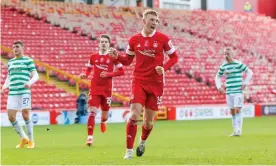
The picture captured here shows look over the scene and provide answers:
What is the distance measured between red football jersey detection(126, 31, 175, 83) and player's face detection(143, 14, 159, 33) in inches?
4.9

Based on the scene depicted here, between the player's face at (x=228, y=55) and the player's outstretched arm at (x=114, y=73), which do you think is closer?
the player's outstretched arm at (x=114, y=73)

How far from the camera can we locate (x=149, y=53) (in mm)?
10102

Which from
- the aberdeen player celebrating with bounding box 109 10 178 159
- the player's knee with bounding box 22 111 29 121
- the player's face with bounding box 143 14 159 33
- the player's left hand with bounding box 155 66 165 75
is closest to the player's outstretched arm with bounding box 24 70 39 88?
the player's knee with bounding box 22 111 29 121

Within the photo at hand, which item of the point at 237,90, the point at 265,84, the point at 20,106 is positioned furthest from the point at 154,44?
the point at 265,84

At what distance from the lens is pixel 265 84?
3653cm

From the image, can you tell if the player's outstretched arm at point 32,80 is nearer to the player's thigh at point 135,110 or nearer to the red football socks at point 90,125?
the red football socks at point 90,125

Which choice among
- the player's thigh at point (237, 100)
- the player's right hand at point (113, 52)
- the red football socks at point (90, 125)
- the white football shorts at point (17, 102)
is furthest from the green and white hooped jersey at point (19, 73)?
the player's thigh at point (237, 100)

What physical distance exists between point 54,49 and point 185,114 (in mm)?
8175

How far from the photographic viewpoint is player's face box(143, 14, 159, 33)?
9.85m

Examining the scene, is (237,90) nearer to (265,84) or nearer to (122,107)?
(122,107)

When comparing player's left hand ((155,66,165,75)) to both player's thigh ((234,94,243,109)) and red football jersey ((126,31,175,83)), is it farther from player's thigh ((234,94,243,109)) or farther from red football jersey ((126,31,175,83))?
player's thigh ((234,94,243,109))

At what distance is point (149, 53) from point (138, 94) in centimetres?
68

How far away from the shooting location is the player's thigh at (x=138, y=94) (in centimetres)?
1001

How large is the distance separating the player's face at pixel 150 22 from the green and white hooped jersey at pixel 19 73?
11.9ft
